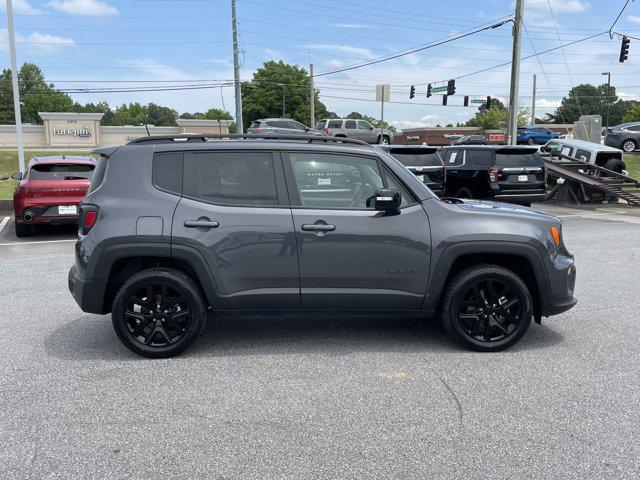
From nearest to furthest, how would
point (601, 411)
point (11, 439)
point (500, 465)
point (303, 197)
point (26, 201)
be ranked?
point (500, 465)
point (11, 439)
point (601, 411)
point (303, 197)
point (26, 201)

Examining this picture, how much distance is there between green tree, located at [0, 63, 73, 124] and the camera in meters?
101

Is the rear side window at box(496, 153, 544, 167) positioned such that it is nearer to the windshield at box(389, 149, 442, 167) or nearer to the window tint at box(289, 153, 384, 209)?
the windshield at box(389, 149, 442, 167)

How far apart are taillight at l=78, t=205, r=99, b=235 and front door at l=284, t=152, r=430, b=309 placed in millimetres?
1567

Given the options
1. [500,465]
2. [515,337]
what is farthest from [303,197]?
[500,465]

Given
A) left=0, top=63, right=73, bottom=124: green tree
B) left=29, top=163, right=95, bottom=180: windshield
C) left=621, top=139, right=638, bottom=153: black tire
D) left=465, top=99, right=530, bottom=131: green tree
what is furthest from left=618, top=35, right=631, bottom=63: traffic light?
left=0, top=63, right=73, bottom=124: green tree

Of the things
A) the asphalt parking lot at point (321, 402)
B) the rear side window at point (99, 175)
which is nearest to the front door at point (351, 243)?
the asphalt parking lot at point (321, 402)

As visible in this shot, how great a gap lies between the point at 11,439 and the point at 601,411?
3.61m

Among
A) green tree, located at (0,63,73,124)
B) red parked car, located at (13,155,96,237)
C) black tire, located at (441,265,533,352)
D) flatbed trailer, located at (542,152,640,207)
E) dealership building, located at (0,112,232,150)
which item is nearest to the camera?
black tire, located at (441,265,533,352)

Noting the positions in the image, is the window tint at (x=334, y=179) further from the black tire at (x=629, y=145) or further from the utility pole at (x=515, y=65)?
the black tire at (x=629, y=145)

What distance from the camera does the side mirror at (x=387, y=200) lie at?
14.1 feet

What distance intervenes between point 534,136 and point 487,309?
4096cm

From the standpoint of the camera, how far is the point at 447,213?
4.52 meters

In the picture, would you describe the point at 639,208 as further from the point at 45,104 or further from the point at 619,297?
the point at 45,104

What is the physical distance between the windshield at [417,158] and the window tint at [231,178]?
9.02 meters
